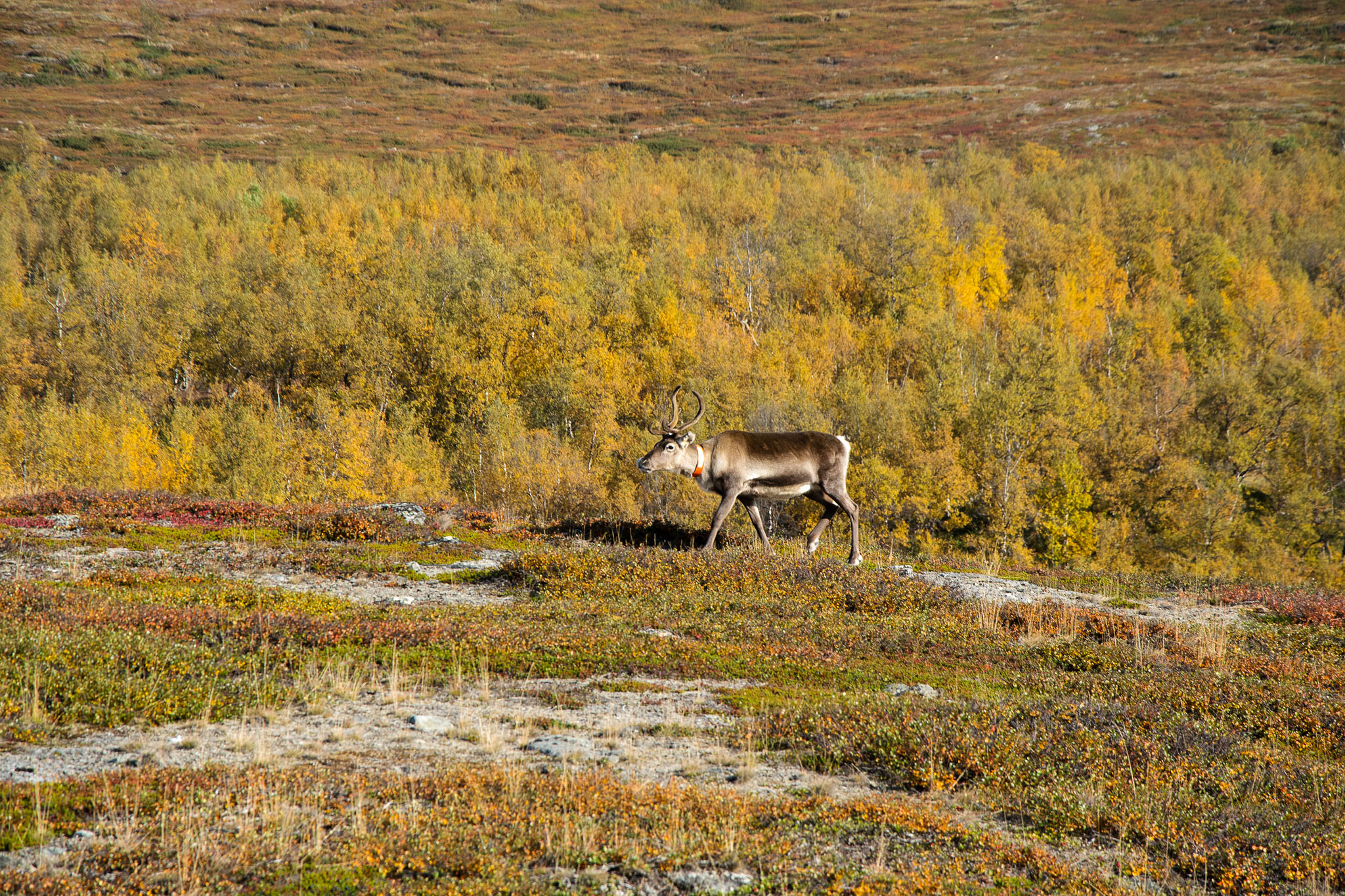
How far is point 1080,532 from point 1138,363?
24225 mm

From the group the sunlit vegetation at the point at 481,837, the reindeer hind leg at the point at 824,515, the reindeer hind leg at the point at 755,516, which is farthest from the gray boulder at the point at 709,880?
the reindeer hind leg at the point at 824,515

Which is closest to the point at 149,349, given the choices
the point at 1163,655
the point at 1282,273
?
the point at 1163,655

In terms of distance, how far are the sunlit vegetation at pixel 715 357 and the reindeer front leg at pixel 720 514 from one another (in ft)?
17.1

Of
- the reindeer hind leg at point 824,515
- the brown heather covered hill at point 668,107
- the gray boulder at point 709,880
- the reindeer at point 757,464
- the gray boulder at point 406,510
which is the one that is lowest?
the gray boulder at point 406,510

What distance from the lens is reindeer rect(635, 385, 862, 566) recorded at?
20266mm

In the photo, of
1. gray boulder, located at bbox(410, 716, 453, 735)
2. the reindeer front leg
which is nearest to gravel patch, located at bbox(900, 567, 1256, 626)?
the reindeer front leg

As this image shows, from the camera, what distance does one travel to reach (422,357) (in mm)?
66688

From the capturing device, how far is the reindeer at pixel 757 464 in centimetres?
2027

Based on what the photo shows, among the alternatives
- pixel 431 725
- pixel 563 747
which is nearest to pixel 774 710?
pixel 563 747

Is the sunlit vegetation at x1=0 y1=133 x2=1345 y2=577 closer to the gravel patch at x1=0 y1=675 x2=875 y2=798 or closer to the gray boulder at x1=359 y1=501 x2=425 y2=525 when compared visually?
the gray boulder at x1=359 y1=501 x2=425 y2=525

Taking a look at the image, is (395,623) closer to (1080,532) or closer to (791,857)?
(791,857)

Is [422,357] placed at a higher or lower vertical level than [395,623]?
lower

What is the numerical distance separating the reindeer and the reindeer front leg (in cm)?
2

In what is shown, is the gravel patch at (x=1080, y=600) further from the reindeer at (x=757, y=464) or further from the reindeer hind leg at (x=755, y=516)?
the reindeer hind leg at (x=755, y=516)
